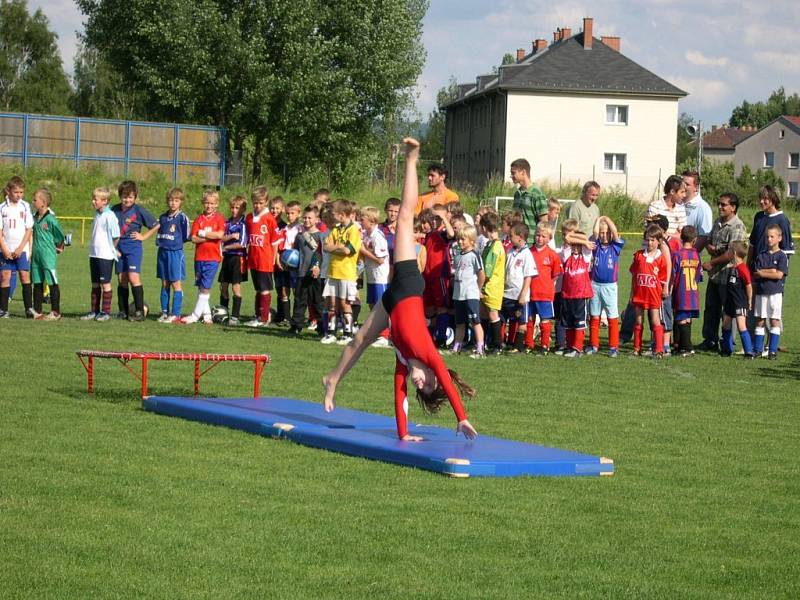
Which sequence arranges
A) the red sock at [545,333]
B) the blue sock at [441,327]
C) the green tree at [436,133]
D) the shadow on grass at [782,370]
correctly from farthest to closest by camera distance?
the green tree at [436,133]
the red sock at [545,333]
the blue sock at [441,327]
the shadow on grass at [782,370]

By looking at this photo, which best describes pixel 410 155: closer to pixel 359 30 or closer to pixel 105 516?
pixel 105 516

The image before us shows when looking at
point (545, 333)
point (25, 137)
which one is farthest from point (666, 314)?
point (25, 137)

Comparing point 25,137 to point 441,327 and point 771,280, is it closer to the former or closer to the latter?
point 441,327

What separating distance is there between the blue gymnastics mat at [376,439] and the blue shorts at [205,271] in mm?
7723

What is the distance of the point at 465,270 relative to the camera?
1582 cm

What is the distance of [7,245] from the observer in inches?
723

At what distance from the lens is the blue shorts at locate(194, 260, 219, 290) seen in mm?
18875

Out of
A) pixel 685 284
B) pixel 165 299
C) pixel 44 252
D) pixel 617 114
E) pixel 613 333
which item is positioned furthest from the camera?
pixel 617 114

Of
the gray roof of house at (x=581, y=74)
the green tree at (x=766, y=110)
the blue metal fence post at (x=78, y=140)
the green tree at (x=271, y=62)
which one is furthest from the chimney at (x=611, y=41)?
the green tree at (x=766, y=110)

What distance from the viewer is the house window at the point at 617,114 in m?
75.0

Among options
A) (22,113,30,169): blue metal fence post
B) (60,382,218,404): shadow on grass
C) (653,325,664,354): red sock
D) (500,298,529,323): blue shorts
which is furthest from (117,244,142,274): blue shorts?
(22,113,30,169): blue metal fence post

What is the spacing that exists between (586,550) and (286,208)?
44.1 feet

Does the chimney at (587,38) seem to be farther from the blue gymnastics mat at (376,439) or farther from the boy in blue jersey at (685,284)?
the blue gymnastics mat at (376,439)

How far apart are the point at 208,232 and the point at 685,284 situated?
7.00m
